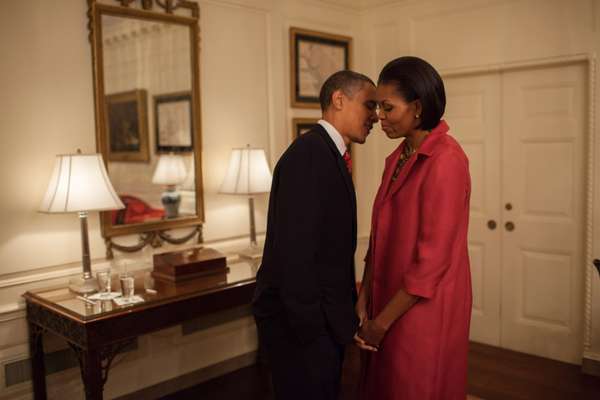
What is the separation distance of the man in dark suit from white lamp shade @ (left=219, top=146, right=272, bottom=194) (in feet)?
5.21

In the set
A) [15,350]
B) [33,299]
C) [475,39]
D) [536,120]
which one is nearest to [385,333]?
[33,299]

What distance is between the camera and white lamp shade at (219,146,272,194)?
11.5ft

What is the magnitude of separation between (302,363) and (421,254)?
1.76ft

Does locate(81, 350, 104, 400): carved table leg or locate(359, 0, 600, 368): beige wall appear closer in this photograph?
locate(81, 350, 104, 400): carved table leg

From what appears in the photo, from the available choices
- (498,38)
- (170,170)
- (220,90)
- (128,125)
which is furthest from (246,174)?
(498,38)

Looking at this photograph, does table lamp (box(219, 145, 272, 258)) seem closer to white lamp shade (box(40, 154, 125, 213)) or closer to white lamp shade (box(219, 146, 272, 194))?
white lamp shade (box(219, 146, 272, 194))

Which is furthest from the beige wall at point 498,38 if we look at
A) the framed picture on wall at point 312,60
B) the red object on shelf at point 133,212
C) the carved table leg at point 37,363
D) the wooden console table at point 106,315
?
the carved table leg at point 37,363

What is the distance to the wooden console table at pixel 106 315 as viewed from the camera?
250 centimetres

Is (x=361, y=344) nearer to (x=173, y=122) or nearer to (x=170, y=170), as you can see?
(x=170, y=170)

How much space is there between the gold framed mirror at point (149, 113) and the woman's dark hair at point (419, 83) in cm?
193

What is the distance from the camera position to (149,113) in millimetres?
3352

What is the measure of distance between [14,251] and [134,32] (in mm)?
1392

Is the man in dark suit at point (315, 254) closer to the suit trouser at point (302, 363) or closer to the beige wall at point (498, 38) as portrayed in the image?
the suit trouser at point (302, 363)

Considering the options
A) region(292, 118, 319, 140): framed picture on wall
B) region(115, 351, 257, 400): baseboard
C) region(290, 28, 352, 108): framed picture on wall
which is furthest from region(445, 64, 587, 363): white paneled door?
region(115, 351, 257, 400): baseboard
